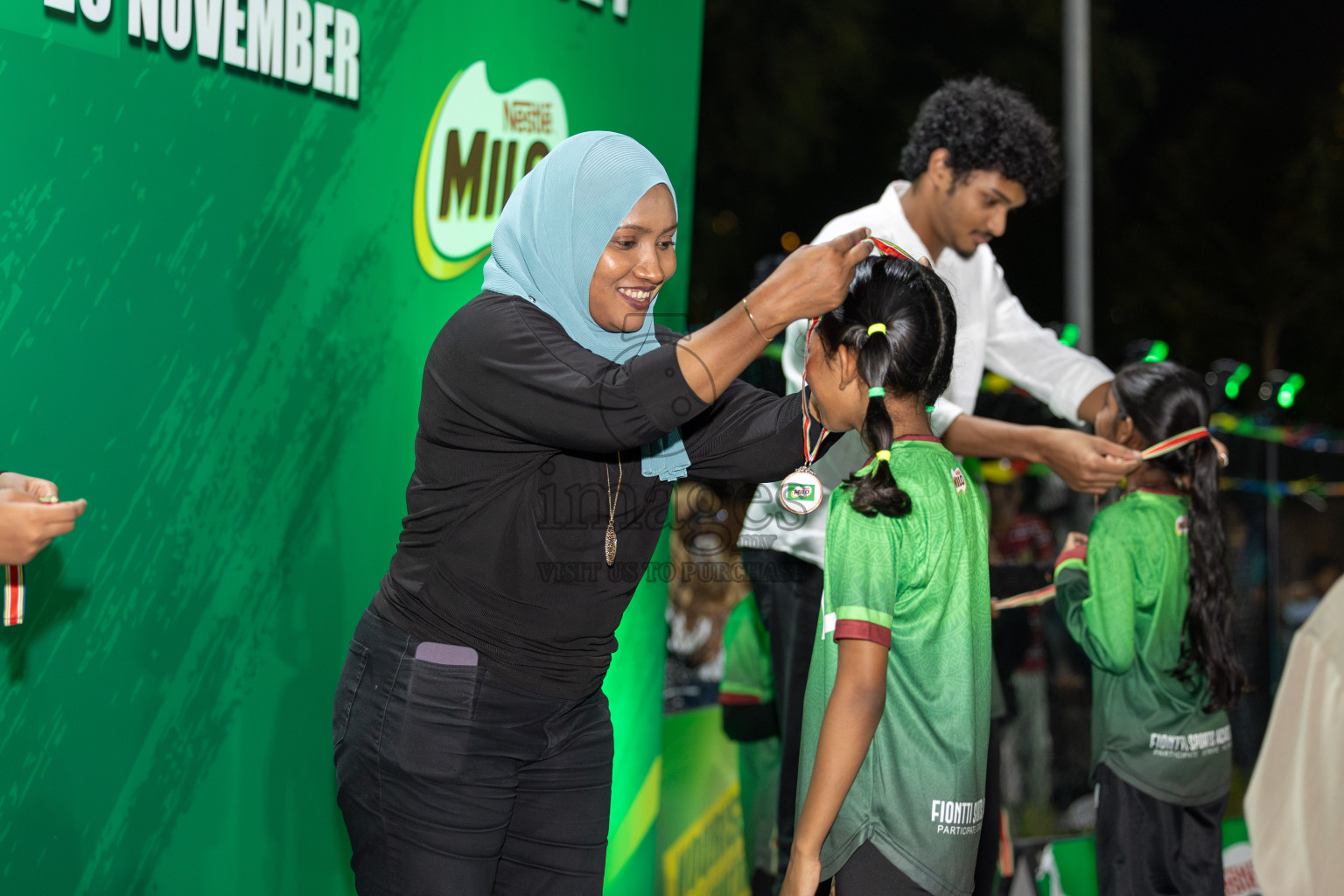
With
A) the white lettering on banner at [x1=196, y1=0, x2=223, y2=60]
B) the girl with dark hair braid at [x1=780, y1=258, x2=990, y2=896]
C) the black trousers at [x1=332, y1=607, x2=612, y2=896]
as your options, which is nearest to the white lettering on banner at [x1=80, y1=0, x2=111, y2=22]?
the white lettering on banner at [x1=196, y1=0, x2=223, y2=60]

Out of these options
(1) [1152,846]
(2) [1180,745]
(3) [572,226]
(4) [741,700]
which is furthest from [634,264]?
(4) [741,700]

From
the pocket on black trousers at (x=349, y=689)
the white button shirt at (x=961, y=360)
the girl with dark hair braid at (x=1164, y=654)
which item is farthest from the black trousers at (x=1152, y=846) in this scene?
the pocket on black trousers at (x=349, y=689)

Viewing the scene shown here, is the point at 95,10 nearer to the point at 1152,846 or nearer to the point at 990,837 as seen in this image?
the point at 990,837

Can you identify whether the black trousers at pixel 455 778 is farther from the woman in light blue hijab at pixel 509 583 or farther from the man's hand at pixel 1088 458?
the man's hand at pixel 1088 458

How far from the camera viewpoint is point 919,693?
171 centimetres

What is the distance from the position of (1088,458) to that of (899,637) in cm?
82

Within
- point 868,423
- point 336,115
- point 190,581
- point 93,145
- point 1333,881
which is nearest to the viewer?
point 868,423

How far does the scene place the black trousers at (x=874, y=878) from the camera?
5.51 ft

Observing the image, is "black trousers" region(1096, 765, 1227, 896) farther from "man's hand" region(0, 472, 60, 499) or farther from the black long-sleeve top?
"man's hand" region(0, 472, 60, 499)

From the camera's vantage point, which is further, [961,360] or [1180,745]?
[961,360]

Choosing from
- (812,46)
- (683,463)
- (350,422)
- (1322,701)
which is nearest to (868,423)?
(683,463)

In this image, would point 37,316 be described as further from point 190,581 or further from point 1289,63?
point 1289,63

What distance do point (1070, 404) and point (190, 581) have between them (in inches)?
77.9

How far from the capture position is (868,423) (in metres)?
1.71
